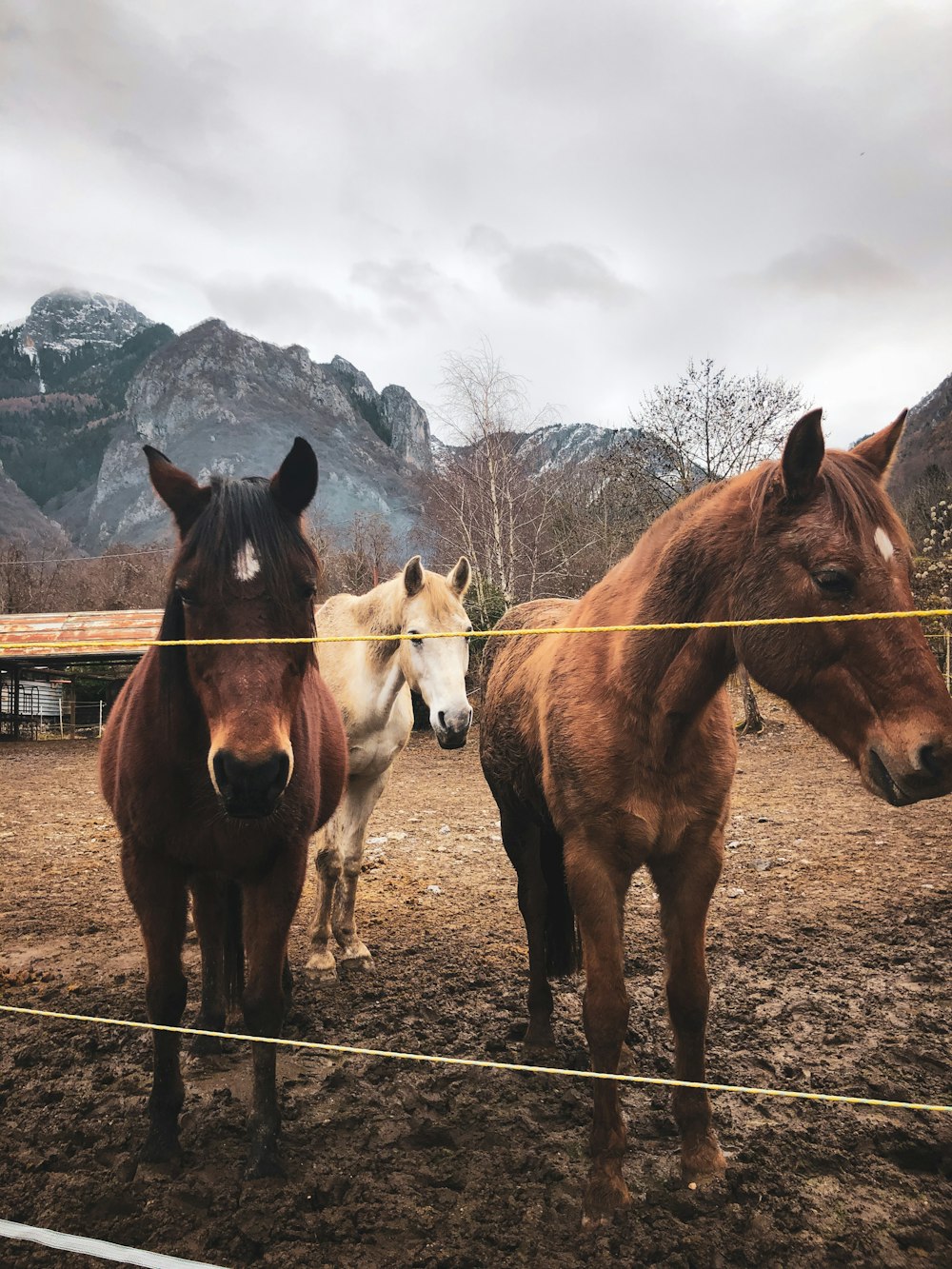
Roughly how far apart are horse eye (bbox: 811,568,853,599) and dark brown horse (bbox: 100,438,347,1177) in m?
1.62

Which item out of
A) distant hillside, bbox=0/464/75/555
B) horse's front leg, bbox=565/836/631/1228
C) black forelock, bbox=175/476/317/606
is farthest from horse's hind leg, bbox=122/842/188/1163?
distant hillside, bbox=0/464/75/555

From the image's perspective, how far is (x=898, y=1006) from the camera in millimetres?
3668

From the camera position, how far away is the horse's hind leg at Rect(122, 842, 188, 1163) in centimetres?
265

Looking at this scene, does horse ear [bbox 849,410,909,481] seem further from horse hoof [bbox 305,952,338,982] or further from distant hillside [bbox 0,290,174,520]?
distant hillside [bbox 0,290,174,520]

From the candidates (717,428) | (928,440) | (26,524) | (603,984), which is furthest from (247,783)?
(26,524)

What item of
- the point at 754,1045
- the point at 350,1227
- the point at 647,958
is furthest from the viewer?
the point at 647,958

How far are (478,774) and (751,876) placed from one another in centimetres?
725

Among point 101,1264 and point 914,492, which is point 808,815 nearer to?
point 101,1264

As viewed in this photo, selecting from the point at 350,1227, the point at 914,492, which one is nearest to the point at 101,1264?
the point at 350,1227

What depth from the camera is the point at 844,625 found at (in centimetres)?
203

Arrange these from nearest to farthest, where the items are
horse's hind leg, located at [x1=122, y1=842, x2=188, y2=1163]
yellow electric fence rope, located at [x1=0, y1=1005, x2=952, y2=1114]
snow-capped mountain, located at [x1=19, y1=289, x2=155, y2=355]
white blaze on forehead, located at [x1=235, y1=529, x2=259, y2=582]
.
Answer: yellow electric fence rope, located at [x1=0, y1=1005, x2=952, y2=1114], white blaze on forehead, located at [x1=235, y1=529, x2=259, y2=582], horse's hind leg, located at [x1=122, y1=842, x2=188, y2=1163], snow-capped mountain, located at [x1=19, y1=289, x2=155, y2=355]

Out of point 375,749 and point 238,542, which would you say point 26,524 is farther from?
point 238,542

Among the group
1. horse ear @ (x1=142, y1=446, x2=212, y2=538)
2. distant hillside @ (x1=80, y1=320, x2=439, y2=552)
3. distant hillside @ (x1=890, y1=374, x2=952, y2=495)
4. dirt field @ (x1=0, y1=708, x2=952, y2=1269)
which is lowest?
dirt field @ (x1=0, y1=708, x2=952, y2=1269)

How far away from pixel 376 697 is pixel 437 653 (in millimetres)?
679
